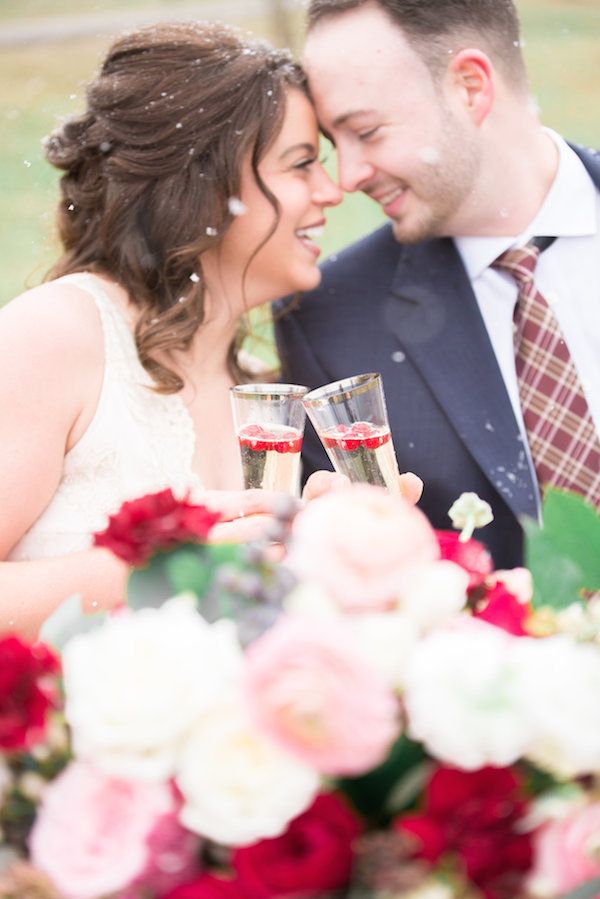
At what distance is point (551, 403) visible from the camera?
89.2 inches

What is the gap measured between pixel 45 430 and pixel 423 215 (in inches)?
42.4

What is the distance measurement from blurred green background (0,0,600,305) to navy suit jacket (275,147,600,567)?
7699mm

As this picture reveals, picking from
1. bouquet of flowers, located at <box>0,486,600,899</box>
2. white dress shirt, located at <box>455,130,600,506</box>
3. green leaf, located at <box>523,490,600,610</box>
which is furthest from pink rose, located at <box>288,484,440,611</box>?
white dress shirt, located at <box>455,130,600,506</box>

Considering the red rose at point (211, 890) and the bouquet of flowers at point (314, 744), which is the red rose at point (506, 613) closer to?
the bouquet of flowers at point (314, 744)

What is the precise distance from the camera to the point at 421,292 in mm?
2439

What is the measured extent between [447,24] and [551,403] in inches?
34.2

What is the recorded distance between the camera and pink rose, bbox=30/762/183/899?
0.66 metres

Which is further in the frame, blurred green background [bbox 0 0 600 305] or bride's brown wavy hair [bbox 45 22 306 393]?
blurred green background [bbox 0 0 600 305]

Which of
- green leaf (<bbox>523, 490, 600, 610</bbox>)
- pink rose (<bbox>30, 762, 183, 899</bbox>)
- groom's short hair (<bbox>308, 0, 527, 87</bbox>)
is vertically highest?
pink rose (<bbox>30, 762, 183, 899</bbox>)

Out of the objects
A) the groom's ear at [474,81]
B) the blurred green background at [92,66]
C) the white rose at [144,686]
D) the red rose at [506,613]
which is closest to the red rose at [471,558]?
the red rose at [506,613]

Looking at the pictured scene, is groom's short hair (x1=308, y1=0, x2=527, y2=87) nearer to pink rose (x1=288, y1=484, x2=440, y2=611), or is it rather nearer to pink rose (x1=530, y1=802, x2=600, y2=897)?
pink rose (x1=288, y1=484, x2=440, y2=611)

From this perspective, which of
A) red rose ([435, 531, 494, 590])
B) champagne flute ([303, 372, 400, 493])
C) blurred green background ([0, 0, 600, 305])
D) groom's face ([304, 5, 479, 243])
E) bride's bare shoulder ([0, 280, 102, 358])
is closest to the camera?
red rose ([435, 531, 494, 590])

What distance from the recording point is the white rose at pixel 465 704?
64cm

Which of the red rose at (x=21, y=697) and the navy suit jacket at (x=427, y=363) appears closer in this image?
the red rose at (x=21, y=697)
